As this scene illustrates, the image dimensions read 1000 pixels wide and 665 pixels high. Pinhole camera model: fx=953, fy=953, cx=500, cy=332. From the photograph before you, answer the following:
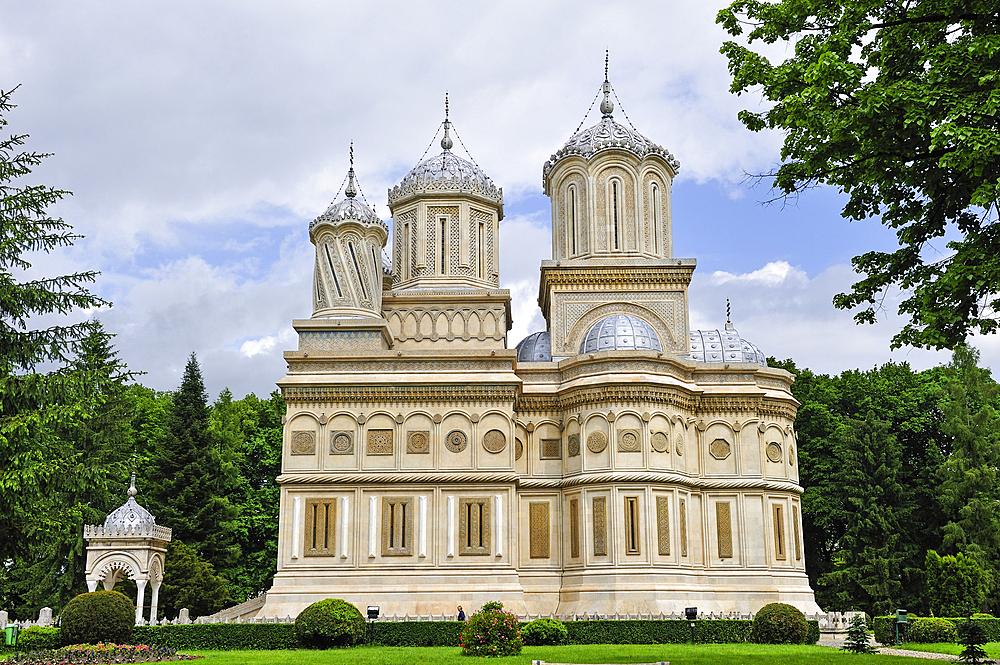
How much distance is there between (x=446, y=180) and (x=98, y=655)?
18353 millimetres

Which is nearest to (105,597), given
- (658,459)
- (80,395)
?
(80,395)

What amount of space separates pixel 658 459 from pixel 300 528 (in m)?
9.99

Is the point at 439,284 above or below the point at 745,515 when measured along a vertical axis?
above

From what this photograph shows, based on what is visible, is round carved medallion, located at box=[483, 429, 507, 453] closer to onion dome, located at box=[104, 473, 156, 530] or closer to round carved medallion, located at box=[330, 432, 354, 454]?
round carved medallion, located at box=[330, 432, 354, 454]

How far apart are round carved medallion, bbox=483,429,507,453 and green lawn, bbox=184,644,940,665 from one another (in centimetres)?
726

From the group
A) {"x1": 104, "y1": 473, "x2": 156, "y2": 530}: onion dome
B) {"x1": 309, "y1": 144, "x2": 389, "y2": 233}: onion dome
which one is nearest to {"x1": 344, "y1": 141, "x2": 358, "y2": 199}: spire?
{"x1": 309, "y1": 144, "x2": 389, "y2": 233}: onion dome

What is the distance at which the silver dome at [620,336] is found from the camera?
89.7 ft

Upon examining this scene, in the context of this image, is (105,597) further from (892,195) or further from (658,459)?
(892,195)

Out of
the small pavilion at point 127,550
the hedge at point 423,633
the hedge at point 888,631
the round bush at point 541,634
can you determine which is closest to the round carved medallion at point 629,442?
the hedge at point 423,633

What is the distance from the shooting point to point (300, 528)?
26156 millimetres

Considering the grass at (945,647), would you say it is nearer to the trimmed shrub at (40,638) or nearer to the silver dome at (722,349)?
the silver dome at (722,349)

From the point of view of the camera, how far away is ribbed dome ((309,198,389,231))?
2978 cm

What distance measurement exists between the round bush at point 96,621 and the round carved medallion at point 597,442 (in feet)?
40.9

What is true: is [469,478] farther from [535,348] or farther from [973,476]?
[973,476]
